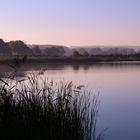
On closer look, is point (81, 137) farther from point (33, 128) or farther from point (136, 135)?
point (136, 135)

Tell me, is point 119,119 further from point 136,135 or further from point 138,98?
point 138,98

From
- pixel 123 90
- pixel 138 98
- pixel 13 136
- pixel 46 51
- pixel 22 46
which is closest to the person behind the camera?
pixel 13 136

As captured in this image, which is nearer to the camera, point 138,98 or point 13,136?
point 13,136

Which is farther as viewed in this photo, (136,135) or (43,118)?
(136,135)

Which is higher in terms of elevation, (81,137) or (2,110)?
(2,110)

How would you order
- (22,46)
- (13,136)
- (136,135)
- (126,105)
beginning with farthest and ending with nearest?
1. (22,46)
2. (126,105)
3. (136,135)
4. (13,136)

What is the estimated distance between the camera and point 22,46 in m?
52.5

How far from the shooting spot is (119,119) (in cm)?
840

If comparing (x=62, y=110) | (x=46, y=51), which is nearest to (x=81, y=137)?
(x=62, y=110)

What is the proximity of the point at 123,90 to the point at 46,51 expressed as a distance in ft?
155

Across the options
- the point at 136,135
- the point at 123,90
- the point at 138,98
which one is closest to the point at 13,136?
the point at 136,135

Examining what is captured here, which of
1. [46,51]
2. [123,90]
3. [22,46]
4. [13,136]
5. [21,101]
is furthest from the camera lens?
[46,51]

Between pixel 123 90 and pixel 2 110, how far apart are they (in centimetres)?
886

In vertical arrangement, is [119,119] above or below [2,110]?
below
